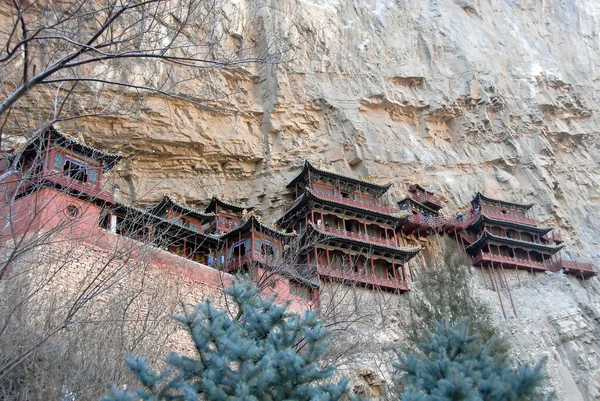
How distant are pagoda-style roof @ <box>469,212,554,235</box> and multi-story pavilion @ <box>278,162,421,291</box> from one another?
4397mm

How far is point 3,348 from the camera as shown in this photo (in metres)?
6.98

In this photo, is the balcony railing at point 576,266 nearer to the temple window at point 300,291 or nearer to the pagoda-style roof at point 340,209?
the pagoda-style roof at point 340,209

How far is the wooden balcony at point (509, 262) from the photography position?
1113 inches

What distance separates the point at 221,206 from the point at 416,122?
41.1ft

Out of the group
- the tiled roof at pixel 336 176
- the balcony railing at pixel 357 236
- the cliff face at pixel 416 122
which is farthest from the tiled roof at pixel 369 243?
the cliff face at pixel 416 122

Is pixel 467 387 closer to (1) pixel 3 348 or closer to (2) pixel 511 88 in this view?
(1) pixel 3 348

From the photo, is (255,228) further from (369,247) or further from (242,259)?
(369,247)

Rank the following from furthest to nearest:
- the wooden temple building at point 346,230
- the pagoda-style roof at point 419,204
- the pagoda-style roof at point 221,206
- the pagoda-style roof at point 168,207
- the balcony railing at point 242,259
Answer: the pagoda-style roof at point 419,204 < the pagoda-style roof at point 221,206 < the pagoda-style roof at point 168,207 < the wooden temple building at point 346,230 < the balcony railing at point 242,259

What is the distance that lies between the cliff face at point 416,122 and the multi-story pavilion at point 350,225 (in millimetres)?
1533

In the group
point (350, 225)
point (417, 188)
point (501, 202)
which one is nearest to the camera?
point (350, 225)

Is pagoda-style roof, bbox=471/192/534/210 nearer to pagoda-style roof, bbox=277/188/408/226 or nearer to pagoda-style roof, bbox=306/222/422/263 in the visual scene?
pagoda-style roof, bbox=277/188/408/226

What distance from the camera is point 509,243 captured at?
95.9ft

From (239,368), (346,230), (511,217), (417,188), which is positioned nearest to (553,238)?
(511,217)

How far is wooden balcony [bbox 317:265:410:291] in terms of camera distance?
21.7 metres
